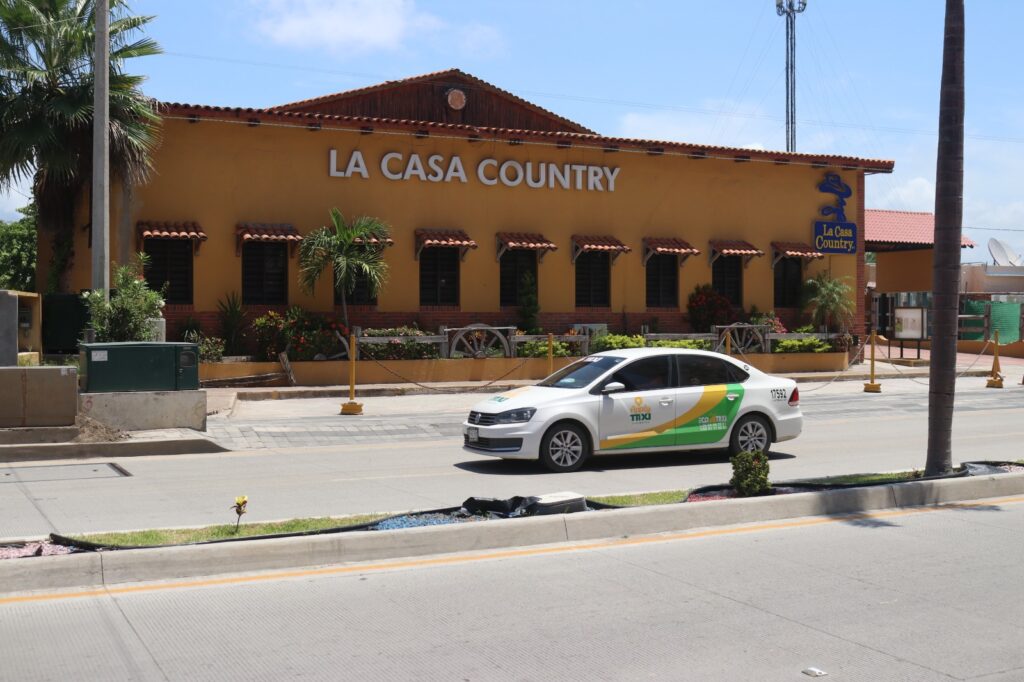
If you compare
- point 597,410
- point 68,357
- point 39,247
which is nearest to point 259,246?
point 39,247

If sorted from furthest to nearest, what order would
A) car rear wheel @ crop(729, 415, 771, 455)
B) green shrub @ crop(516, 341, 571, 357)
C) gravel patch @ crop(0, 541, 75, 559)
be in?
1. green shrub @ crop(516, 341, 571, 357)
2. car rear wheel @ crop(729, 415, 771, 455)
3. gravel patch @ crop(0, 541, 75, 559)

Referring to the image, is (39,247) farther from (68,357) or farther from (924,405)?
(924,405)

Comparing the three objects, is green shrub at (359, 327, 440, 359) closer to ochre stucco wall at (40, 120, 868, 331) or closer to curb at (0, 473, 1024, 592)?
ochre stucco wall at (40, 120, 868, 331)

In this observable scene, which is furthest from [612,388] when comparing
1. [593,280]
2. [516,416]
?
[593,280]

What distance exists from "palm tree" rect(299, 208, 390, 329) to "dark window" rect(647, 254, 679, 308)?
8.84m

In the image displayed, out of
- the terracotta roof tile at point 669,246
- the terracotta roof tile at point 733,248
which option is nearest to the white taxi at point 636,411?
the terracotta roof tile at point 669,246

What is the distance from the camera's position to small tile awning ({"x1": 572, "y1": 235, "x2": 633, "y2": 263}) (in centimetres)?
2914

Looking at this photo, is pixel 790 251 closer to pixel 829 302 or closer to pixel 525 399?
pixel 829 302

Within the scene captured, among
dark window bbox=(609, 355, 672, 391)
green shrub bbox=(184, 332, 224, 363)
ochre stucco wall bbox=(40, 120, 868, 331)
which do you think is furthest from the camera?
ochre stucco wall bbox=(40, 120, 868, 331)

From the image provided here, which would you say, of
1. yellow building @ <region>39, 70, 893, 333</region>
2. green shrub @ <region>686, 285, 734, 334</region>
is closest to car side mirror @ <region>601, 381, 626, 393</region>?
yellow building @ <region>39, 70, 893, 333</region>

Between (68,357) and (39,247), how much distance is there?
7.13 meters

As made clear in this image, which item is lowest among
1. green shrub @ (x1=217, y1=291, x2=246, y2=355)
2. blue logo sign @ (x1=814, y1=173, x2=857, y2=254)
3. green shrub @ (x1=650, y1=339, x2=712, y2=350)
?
green shrub @ (x1=650, y1=339, x2=712, y2=350)

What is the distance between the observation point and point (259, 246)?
2609 centimetres

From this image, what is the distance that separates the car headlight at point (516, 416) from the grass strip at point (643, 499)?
264 centimetres
